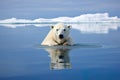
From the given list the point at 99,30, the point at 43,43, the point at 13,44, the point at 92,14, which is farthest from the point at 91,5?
the point at 13,44

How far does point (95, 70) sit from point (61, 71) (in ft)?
1.24

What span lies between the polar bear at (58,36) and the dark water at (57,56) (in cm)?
9

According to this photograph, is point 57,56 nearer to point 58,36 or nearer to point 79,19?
point 58,36

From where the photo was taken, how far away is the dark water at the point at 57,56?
4199 mm

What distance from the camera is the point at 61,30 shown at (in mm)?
4957

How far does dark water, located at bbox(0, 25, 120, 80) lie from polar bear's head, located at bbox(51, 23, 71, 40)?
164 millimetres

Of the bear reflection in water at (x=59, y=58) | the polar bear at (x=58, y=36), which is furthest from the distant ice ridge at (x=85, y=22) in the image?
the bear reflection in water at (x=59, y=58)

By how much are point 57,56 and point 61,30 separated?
457mm

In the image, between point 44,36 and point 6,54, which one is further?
point 44,36

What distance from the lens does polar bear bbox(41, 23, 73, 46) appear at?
16.4 ft

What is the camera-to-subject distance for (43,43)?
203 inches

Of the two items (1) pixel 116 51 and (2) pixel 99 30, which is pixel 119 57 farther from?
(2) pixel 99 30

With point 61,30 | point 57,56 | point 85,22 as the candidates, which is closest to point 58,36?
point 61,30

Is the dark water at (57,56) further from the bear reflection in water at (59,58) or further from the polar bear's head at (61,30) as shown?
the polar bear's head at (61,30)
